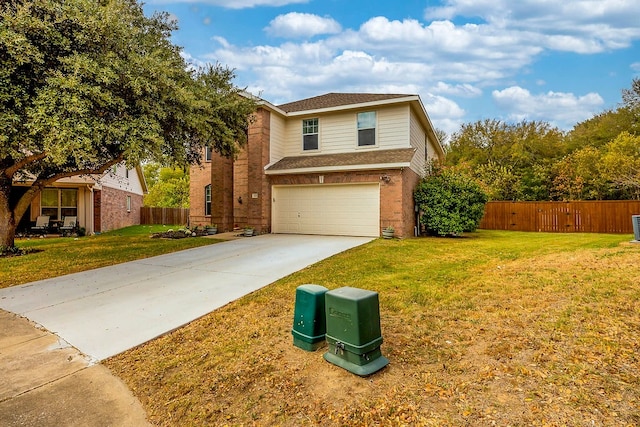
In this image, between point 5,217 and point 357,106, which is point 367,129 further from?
point 5,217

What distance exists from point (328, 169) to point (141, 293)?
28.1 feet

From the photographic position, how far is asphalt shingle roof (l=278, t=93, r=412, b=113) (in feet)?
44.2

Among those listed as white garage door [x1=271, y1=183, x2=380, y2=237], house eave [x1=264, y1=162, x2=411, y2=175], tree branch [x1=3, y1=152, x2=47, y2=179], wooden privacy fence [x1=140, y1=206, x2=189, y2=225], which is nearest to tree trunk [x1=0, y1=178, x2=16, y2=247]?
tree branch [x1=3, y1=152, x2=47, y2=179]

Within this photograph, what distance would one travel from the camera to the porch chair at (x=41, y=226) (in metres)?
16.7

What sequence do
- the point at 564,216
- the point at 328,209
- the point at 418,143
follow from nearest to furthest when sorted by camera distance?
the point at 328,209 < the point at 418,143 < the point at 564,216

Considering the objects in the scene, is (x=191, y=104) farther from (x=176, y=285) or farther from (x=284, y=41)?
(x=284, y=41)

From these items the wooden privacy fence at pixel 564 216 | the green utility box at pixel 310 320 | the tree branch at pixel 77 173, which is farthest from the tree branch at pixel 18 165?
the wooden privacy fence at pixel 564 216

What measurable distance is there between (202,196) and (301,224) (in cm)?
599

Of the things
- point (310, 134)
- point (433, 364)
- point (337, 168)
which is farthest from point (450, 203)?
point (433, 364)

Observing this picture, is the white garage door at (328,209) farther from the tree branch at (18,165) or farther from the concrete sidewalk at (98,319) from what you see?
the tree branch at (18,165)

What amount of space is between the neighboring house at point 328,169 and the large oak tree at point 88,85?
473cm

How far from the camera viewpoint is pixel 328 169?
1295cm

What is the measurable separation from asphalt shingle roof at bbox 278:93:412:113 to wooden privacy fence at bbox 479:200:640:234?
9801 mm

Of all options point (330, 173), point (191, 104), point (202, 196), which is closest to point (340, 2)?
point (330, 173)
